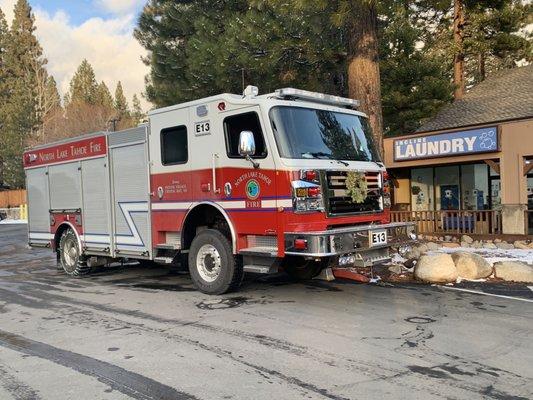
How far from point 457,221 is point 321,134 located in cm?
1013

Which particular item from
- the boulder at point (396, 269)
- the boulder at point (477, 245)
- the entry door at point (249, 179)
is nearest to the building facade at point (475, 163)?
the boulder at point (477, 245)

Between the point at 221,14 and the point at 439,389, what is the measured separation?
15.9 m

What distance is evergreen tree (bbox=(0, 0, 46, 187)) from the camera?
5216 centimetres

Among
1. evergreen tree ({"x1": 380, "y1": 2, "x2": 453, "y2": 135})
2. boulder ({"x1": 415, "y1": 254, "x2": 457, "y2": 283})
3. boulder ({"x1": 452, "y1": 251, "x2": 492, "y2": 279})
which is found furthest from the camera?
evergreen tree ({"x1": 380, "y1": 2, "x2": 453, "y2": 135})

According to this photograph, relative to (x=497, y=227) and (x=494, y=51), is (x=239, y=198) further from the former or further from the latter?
(x=494, y=51)

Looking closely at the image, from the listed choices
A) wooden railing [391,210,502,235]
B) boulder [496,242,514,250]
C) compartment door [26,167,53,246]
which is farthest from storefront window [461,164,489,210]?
compartment door [26,167,53,246]

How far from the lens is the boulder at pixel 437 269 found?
8.99 metres

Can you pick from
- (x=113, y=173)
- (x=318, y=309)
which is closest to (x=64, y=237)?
(x=113, y=173)

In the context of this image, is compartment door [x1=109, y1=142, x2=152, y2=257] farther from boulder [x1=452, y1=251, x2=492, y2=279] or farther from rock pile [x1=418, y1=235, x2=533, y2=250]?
rock pile [x1=418, y1=235, x2=533, y2=250]

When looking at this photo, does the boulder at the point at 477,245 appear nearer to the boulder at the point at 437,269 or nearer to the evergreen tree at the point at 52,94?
the boulder at the point at 437,269

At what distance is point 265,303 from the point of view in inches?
302

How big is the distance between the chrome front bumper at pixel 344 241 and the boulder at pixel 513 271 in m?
2.14

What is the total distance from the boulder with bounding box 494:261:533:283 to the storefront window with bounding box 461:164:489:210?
34.1 ft

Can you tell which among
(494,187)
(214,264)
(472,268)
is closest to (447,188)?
(494,187)
